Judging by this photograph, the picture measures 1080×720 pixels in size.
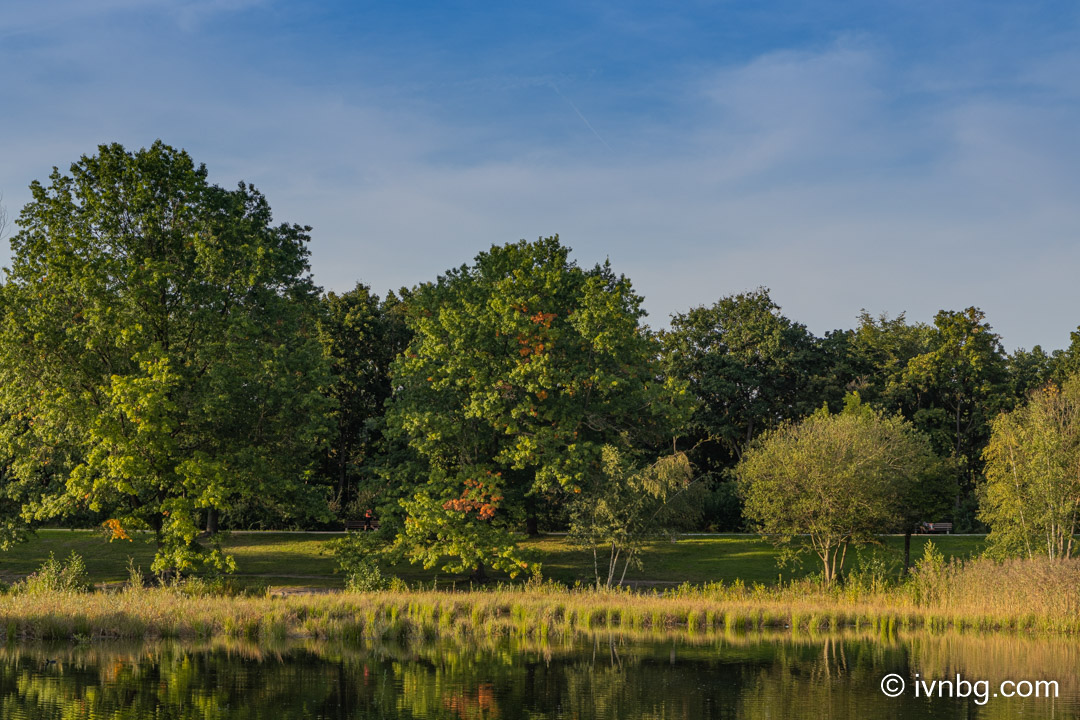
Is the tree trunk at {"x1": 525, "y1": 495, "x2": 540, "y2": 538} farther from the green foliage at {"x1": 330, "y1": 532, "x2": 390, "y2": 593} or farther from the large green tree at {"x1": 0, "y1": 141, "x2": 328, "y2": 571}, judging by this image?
the large green tree at {"x1": 0, "y1": 141, "x2": 328, "y2": 571}

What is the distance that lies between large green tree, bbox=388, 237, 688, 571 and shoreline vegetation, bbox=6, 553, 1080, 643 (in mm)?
8724

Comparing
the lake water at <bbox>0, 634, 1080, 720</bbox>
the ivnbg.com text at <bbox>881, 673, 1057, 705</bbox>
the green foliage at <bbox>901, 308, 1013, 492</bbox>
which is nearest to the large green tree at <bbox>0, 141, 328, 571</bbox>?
the lake water at <bbox>0, 634, 1080, 720</bbox>

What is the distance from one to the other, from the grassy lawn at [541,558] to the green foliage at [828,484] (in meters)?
3.11

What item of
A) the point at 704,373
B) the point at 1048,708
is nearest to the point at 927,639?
the point at 1048,708

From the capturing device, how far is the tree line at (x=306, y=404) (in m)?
36.9

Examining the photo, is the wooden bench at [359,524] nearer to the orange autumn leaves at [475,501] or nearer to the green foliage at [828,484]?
the orange autumn leaves at [475,501]

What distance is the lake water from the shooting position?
1680 centimetres

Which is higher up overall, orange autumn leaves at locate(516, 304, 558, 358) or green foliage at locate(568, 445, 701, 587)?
orange autumn leaves at locate(516, 304, 558, 358)

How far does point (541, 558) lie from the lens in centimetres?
4919

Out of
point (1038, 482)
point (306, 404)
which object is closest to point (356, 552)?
point (306, 404)

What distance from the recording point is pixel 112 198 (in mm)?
38156

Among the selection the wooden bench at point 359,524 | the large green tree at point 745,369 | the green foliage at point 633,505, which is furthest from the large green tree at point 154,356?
the large green tree at point 745,369

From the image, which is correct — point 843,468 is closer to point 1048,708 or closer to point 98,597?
point 1048,708

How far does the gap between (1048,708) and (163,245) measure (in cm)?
3382
